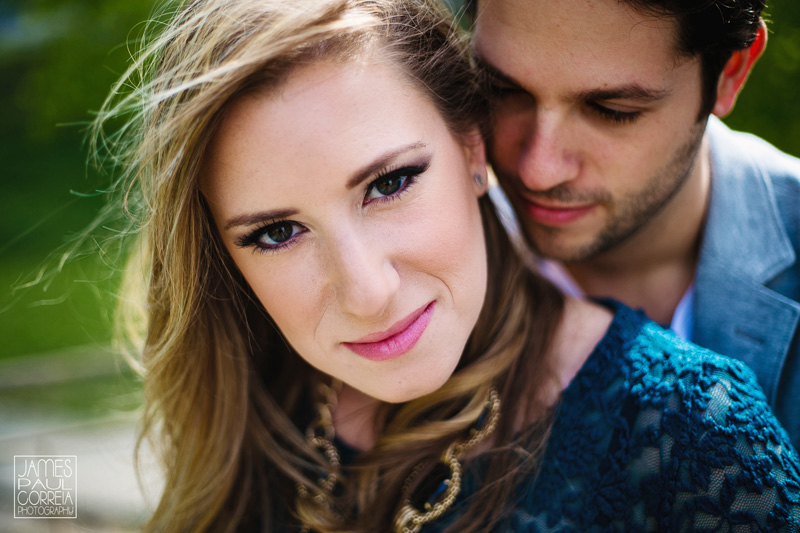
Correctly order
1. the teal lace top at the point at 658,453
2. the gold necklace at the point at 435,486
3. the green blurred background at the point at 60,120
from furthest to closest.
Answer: the green blurred background at the point at 60,120
the gold necklace at the point at 435,486
the teal lace top at the point at 658,453

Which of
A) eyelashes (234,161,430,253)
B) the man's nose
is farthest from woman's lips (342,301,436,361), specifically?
the man's nose

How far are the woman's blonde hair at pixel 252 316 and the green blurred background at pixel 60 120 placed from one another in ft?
9.76

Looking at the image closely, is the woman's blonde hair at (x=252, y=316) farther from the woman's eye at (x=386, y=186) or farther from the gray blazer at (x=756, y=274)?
the gray blazer at (x=756, y=274)

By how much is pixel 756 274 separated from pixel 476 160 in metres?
1.32

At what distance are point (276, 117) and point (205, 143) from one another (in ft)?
0.79

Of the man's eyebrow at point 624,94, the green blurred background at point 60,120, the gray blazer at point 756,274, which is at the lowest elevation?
the green blurred background at point 60,120

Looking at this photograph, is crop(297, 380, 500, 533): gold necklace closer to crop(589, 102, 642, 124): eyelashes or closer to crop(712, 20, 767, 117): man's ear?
crop(589, 102, 642, 124): eyelashes

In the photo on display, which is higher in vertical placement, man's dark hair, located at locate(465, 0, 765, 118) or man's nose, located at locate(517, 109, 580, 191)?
man's dark hair, located at locate(465, 0, 765, 118)

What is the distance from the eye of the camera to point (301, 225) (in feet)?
5.94

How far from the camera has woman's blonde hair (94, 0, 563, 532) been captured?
71.1 inches

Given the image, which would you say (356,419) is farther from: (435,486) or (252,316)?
(252,316)

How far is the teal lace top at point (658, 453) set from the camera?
164cm

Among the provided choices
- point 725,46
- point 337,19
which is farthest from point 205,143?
point 725,46

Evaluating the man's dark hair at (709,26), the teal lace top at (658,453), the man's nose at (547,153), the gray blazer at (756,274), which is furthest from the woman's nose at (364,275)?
the gray blazer at (756,274)
